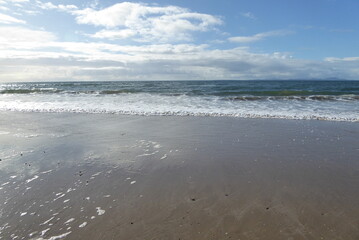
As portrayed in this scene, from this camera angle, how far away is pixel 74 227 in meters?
4.15

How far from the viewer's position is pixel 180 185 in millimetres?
5547

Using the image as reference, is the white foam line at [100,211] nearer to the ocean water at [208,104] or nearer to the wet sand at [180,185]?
the wet sand at [180,185]

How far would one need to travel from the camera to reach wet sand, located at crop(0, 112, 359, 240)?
161 inches

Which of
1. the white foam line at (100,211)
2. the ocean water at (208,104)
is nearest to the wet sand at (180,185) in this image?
the white foam line at (100,211)

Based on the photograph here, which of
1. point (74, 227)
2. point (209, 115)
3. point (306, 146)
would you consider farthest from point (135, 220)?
point (209, 115)

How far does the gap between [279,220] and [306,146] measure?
490cm

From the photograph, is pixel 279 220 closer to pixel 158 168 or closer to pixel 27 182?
pixel 158 168

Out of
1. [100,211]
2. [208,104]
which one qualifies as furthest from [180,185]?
[208,104]

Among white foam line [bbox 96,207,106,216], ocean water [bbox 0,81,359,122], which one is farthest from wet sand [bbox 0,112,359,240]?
ocean water [bbox 0,81,359,122]

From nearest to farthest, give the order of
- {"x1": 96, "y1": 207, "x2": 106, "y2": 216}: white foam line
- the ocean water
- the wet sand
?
1. the wet sand
2. {"x1": 96, "y1": 207, "x2": 106, "y2": 216}: white foam line
3. the ocean water

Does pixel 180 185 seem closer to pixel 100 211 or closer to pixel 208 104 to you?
pixel 100 211

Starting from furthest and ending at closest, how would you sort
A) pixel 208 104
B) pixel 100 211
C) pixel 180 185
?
pixel 208 104 < pixel 180 185 < pixel 100 211

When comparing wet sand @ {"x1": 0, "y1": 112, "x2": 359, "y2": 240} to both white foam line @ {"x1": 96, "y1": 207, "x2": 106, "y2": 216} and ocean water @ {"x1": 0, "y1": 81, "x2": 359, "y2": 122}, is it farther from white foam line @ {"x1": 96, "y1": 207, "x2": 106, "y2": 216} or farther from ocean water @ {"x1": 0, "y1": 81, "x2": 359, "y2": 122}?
ocean water @ {"x1": 0, "y1": 81, "x2": 359, "y2": 122}

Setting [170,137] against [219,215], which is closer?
[219,215]
